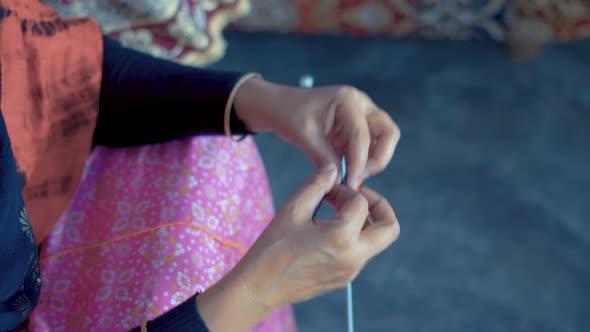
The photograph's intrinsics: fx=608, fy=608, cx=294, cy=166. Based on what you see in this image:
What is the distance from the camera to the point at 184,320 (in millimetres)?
655

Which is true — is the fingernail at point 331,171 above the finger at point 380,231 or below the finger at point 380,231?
above

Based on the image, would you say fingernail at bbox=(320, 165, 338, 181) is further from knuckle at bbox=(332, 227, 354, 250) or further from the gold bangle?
the gold bangle

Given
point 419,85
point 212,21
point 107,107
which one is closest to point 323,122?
point 107,107

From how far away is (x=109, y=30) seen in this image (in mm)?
1133

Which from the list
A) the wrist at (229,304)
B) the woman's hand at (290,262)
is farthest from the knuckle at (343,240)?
the wrist at (229,304)

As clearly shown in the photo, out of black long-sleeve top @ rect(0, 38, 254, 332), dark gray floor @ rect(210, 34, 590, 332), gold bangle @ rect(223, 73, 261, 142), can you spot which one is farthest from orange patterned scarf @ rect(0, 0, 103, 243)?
dark gray floor @ rect(210, 34, 590, 332)

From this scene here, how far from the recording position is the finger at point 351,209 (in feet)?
2.12

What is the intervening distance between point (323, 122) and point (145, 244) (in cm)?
29

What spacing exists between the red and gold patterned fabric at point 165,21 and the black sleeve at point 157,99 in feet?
0.64

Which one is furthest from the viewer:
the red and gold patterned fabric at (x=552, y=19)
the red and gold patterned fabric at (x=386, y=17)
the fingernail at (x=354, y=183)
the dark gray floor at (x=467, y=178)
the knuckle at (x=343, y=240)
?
the red and gold patterned fabric at (x=386, y=17)

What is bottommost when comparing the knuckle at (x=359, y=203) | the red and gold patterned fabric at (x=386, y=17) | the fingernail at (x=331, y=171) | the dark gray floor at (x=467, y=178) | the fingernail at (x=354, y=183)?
the dark gray floor at (x=467, y=178)

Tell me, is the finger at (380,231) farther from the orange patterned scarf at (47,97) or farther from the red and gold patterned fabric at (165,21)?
the red and gold patterned fabric at (165,21)

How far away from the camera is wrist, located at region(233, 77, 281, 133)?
2.74 feet

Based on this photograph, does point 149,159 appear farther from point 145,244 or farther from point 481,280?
point 481,280
